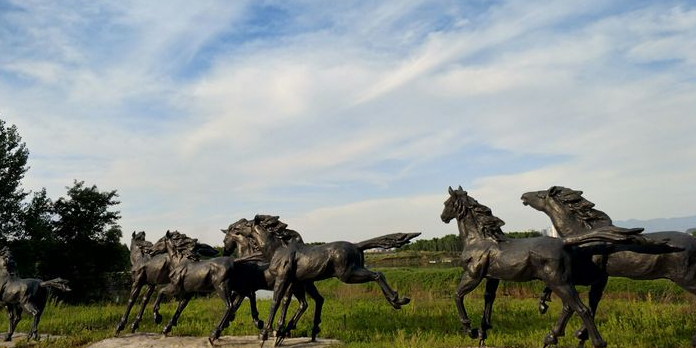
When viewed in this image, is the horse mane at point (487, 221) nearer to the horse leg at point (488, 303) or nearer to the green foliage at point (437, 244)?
the horse leg at point (488, 303)

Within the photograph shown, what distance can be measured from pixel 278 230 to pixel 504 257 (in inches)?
154

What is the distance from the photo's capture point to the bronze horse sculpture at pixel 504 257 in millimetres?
5953

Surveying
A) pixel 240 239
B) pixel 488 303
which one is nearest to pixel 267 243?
pixel 240 239

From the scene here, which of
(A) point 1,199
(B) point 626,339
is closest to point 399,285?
(B) point 626,339

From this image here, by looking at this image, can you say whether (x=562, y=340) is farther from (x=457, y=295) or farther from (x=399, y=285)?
(x=399, y=285)

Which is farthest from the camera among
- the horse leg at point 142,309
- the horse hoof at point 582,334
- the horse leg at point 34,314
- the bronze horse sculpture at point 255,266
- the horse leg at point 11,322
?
the horse leg at point 11,322

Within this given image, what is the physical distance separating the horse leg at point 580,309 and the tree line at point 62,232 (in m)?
21.6

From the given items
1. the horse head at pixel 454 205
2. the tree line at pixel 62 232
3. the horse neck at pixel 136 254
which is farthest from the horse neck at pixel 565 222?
the tree line at pixel 62 232

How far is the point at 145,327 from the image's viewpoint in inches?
461

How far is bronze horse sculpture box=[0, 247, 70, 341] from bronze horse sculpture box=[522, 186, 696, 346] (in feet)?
29.5

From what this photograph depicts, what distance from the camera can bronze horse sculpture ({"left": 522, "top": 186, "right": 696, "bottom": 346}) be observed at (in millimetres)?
6000

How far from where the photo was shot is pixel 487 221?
705 centimetres

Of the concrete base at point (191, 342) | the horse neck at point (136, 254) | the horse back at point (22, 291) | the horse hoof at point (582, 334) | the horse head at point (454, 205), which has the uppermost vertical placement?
the horse head at point (454, 205)

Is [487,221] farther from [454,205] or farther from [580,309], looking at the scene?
[580,309]
